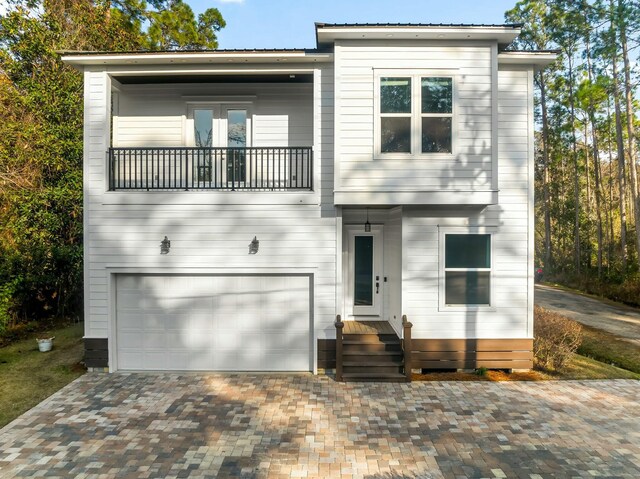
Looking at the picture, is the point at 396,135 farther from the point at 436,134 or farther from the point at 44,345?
the point at 44,345

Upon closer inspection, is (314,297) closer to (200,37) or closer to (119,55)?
(119,55)

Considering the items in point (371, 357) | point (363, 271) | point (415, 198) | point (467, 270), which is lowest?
point (371, 357)

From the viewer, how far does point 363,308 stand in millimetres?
8016

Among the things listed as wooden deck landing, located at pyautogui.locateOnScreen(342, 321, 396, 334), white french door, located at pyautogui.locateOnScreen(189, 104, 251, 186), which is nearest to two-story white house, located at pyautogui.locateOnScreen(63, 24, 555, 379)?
wooden deck landing, located at pyautogui.locateOnScreen(342, 321, 396, 334)

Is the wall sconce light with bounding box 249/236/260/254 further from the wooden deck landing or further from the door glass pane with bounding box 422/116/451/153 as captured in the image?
the door glass pane with bounding box 422/116/451/153

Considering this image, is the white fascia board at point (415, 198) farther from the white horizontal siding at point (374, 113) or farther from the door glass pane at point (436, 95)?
the door glass pane at point (436, 95)

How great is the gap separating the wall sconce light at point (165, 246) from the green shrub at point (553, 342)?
7.87 m

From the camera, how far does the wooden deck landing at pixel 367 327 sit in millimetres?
7195

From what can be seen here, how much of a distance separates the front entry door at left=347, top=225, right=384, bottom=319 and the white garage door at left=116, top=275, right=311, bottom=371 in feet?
4.56

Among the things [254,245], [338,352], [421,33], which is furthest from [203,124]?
[338,352]

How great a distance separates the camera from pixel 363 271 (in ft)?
26.3

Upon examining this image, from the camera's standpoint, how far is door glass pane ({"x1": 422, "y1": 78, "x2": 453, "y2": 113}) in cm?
665

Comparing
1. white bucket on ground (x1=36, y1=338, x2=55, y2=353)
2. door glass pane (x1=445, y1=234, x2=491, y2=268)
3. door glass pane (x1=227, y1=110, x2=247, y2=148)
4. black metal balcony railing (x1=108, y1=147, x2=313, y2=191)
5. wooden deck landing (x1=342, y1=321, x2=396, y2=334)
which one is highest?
door glass pane (x1=227, y1=110, x2=247, y2=148)

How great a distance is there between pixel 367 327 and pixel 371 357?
78 centimetres
